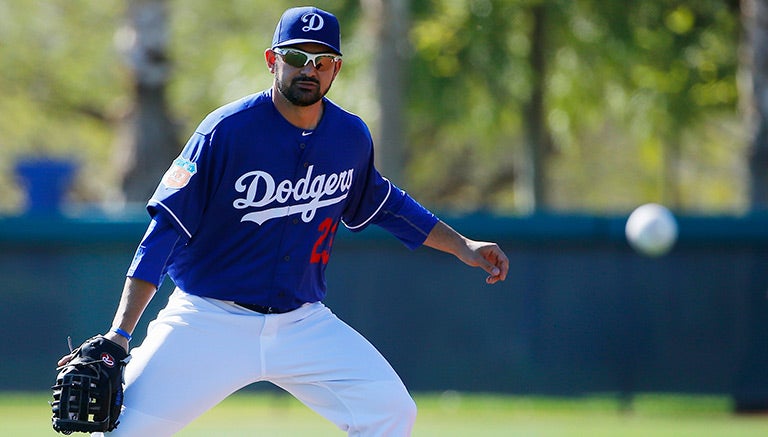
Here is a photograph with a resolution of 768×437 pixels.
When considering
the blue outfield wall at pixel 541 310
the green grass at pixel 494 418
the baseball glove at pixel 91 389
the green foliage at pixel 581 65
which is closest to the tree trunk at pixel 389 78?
the blue outfield wall at pixel 541 310

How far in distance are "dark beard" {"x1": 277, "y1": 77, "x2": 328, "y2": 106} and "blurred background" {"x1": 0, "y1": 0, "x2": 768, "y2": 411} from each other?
635 centimetres

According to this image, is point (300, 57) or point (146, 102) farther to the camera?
point (146, 102)

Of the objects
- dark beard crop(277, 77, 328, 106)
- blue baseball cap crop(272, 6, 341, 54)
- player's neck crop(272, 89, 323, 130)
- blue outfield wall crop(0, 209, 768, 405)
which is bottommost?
blue outfield wall crop(0, 209, 768, 405)

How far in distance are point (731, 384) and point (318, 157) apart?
717cm

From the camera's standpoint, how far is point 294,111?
177 inches

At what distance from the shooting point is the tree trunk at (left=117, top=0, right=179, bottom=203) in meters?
13.7

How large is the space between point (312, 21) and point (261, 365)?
1257 mm

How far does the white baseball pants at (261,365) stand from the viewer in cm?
420

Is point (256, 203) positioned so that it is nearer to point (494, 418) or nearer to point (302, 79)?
point (302, 79)

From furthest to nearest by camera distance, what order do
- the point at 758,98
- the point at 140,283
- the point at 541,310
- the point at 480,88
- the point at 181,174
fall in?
the point at 480,88 < the point at 758,98 < the point at 541,310 < the point at 181,174 < the point at 140,283

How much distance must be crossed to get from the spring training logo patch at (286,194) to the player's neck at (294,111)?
17cm

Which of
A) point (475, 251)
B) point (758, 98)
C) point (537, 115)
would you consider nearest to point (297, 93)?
point (475, 251)

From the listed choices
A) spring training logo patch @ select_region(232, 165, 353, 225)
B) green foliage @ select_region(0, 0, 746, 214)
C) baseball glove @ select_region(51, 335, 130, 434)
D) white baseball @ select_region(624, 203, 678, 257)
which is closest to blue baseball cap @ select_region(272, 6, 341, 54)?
spring training logo patch @ select_region(232, 165, 353, 225)

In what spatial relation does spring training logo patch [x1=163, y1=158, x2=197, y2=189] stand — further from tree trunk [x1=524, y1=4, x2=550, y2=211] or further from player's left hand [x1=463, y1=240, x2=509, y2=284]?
tree trunk [x1=524, y1=4, x2=550, y2=211]
